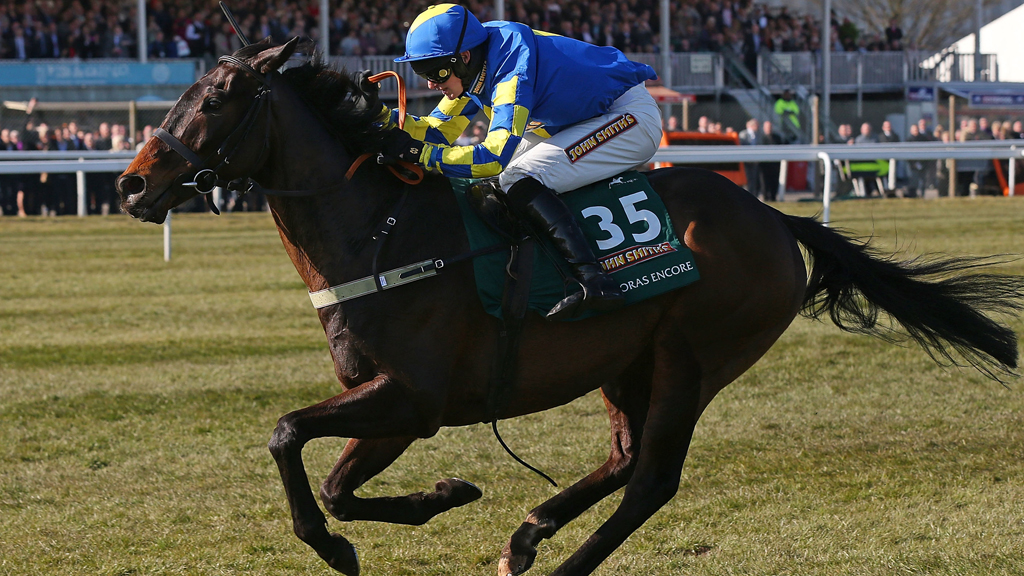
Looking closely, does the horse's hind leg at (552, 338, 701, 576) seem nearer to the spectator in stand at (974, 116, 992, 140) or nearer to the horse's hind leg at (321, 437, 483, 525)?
the horse's hind leg at (321, 437, 483, 525)

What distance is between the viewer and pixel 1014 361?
4410 mm

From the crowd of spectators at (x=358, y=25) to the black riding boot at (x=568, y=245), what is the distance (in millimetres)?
16191

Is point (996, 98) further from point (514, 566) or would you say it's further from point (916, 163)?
point (514, 566)

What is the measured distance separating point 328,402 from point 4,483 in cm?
237

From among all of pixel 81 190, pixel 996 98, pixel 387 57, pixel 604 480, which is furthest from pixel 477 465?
pixel 996 98

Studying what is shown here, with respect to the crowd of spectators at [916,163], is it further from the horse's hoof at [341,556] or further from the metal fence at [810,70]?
the horse's hoof at [341,556]

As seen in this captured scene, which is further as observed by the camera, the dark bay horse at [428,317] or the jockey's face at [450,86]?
the jockey's face at [450,86]

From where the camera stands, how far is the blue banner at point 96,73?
2161 cm

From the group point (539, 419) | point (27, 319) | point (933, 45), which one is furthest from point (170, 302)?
point (933, 45)

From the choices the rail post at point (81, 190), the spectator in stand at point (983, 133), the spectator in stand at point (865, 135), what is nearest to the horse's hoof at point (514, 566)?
the rail post at point (81, 190)

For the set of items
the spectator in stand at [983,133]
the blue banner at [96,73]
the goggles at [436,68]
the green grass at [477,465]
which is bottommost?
the green grass at [477,465]

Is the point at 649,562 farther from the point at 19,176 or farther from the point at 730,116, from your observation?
the point at 730,116

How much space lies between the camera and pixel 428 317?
368 centimetres

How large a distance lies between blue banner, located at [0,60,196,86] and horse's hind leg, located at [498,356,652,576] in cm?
1861
